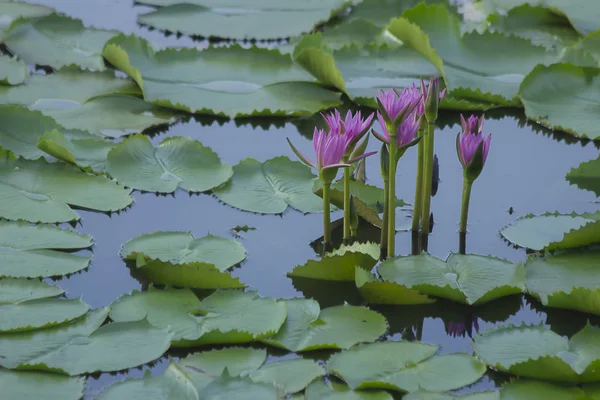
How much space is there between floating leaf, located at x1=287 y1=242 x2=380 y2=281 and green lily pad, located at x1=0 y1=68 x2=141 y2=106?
1.11 m

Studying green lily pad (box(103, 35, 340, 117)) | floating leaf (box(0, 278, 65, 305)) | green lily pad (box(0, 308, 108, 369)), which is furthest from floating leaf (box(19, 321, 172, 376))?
green lily pad (box(103, 35, 340, 117))

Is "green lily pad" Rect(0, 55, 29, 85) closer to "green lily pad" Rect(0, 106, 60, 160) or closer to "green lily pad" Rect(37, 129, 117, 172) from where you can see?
"green lily pad" Rect(0, 106, 60, 160)

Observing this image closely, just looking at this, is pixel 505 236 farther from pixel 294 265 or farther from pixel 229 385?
pixel 229 385

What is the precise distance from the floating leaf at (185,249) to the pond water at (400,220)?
0.03m

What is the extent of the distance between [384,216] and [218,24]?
1583mm

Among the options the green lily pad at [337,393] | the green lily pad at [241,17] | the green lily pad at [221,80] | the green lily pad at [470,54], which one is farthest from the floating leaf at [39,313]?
the green lily pad at [241,17]

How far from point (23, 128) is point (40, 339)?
93 cm

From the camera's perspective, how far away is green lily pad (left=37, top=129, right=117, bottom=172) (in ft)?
6.83

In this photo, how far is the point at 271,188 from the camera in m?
2.02

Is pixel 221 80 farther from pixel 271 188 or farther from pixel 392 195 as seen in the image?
pixel 392 195

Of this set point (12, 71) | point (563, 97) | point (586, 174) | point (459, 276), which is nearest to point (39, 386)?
point (459, 276)

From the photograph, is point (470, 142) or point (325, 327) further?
point (470, 142)

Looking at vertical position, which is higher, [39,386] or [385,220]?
[385,220]

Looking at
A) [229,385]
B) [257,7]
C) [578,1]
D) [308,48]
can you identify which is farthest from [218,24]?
[229,385]
